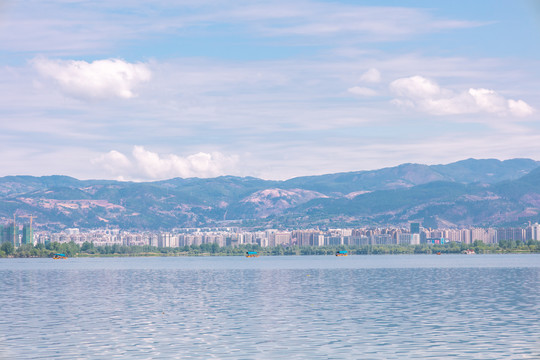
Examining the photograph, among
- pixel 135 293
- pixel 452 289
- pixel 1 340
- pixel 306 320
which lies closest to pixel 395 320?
pixel 306 320

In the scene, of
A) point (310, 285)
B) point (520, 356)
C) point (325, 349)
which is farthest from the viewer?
point (310, 285)

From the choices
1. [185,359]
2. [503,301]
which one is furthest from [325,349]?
[503,301]

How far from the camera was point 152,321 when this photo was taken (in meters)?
57.7

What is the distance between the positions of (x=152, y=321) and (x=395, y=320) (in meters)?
18.6

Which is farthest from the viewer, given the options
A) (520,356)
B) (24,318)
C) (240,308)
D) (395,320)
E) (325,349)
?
(240,308)

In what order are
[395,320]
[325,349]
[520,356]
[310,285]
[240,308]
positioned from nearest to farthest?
[520,356], [325,349], [395,320], [240,308], [310,285]

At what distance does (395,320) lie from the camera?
185 feet

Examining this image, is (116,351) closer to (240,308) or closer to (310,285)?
(240,308)

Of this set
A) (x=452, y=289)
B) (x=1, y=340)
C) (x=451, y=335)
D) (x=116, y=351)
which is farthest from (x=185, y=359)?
(x=452, y=289)

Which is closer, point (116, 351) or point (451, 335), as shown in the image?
point (116, 351)

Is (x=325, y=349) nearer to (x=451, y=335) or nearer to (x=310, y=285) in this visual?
(x=451, y=335)

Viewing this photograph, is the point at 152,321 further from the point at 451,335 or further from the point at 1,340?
the point at 451,335

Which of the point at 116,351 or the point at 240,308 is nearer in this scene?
the point at 116,351

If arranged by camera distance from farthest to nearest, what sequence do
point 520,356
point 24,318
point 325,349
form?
point 24,318
point 325,349
point 520,356
